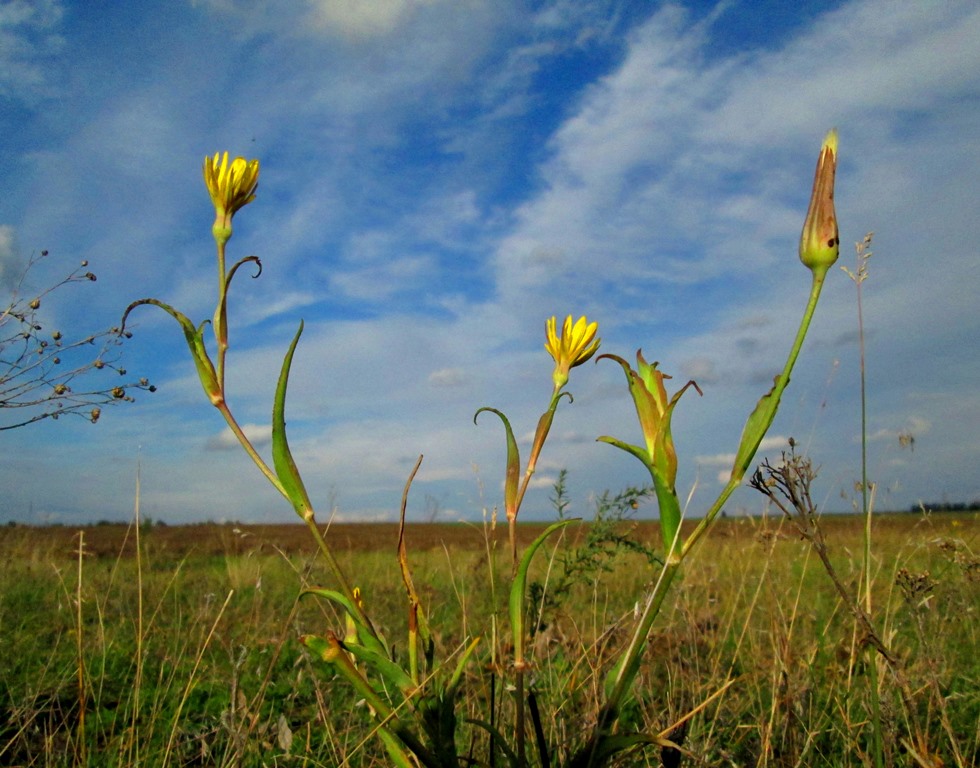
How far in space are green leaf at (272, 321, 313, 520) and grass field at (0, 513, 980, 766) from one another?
0.33 meters

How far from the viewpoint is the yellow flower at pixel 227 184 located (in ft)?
4.29

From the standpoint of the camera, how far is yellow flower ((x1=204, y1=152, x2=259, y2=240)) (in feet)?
4.29

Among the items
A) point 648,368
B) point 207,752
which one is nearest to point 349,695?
point 207,752

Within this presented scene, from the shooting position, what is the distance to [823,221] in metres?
1.14

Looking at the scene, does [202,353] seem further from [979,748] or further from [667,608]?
[667,608]

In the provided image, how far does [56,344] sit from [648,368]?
1.97 metres

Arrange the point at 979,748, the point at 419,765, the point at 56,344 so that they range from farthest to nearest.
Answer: the point at 979,748 → the point at 56,344 → the point at 419,765

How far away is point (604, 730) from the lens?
1.11 m

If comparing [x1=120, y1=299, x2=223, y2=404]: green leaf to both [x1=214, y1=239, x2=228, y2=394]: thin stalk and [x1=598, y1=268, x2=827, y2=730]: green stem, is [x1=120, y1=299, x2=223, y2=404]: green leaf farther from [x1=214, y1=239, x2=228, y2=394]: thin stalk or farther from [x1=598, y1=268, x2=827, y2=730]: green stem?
[x1=598, y1=268, x2=827, y2=730]: green stem

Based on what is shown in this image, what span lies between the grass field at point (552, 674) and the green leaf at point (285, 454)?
33 centimetres

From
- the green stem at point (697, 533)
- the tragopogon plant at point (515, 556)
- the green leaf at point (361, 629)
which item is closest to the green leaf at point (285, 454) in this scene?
the tragopogon plant at point (515, 556)

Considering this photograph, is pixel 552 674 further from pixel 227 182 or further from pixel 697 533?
pixel 227 182

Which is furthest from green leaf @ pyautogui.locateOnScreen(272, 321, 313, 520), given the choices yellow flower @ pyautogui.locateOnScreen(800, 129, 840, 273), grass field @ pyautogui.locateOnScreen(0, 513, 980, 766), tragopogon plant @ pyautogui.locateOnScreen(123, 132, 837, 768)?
yellow flower @ pyautogui.locateOnScreen(800, 129, 840, 273)

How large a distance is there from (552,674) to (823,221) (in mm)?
2025
